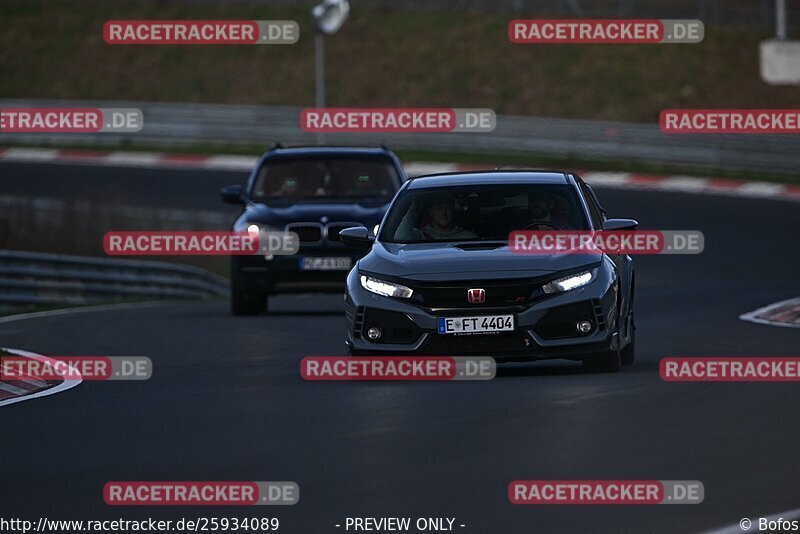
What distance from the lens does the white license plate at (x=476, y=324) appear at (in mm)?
12508

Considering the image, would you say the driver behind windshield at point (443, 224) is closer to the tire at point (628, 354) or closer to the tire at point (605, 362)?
the tire at point (605, 362)

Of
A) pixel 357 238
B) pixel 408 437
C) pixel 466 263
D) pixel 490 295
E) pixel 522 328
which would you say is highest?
pixel 357 238

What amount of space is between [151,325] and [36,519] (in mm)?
12234

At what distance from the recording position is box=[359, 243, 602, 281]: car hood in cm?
1259

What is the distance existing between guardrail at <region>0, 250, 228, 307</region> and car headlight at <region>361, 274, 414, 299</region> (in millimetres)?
12708

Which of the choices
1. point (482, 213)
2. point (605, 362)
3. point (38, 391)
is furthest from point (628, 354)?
point (38, 391)

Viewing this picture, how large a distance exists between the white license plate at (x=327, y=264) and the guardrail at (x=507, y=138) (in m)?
20.4

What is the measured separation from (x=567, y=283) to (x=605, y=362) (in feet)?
2.31

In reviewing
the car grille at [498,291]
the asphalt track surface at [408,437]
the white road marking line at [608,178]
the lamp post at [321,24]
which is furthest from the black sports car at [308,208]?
the white road marking line at [608,178]

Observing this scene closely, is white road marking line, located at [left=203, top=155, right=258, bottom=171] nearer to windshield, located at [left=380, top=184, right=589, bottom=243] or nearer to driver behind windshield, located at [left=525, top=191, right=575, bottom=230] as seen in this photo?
windshield, located at [left=380, top=184, right=589, bottom=243]

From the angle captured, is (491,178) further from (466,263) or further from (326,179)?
(326,179)

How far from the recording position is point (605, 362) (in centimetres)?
1298

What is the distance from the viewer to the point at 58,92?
58281 millimetres

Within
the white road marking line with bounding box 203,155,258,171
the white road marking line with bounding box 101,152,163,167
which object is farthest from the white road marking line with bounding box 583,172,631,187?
the white road marking line with bounding box 101,152,163,167
